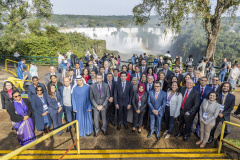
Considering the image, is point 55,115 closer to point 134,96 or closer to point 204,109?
point 134,96

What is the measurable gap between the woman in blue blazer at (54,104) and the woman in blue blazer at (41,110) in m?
0.13

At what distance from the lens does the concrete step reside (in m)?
3.28

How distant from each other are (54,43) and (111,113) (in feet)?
61.0

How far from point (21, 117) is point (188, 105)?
4.23 meters

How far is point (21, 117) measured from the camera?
3561mm

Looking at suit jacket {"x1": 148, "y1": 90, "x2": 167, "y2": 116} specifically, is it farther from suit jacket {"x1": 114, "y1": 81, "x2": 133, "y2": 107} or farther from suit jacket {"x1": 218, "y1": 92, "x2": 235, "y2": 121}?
suit jacket {"x1": 218, "y1": 92, "x2": 235, "y2": 121}

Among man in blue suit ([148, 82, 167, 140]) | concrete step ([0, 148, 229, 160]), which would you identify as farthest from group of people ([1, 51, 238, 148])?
concrete step ([0, 148, 229, 160])

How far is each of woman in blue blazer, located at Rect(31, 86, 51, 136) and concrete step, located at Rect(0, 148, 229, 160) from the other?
0.71m

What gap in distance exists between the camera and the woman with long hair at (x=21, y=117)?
3.50 meters

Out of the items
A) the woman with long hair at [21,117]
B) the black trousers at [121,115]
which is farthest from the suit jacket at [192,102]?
the woman with long hair at [21,117]

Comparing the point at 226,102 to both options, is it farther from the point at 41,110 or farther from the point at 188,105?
the point at 41,110

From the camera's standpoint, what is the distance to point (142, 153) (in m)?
3.43

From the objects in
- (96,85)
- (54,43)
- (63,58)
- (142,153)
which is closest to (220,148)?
(142,153)

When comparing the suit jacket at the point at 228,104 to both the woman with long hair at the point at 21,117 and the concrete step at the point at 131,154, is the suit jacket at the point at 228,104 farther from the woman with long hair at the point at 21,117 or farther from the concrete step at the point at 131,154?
the woman with long hair at the point at 21,117
